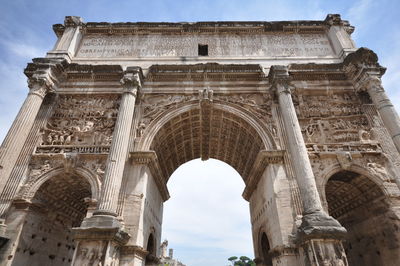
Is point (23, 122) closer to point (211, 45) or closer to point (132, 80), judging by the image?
point (132, 80)

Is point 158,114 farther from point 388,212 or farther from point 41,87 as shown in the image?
point 388,212

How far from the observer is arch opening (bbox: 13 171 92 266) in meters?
8.21

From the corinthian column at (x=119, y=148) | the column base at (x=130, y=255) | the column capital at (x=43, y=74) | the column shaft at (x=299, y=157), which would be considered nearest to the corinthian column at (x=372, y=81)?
the column shaft at (x=299, y=157)

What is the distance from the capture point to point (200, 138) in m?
13.1

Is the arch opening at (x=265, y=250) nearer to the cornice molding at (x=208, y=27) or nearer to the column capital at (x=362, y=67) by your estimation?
the column capital at (x=362, y=67)

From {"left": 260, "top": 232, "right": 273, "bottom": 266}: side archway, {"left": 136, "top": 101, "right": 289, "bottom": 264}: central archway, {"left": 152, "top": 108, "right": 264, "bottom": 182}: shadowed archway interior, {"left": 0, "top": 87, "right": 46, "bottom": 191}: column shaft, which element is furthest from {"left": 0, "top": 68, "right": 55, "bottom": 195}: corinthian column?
{"left": 260, "top": 232, "right": 273, "bottom": 266}: side archway

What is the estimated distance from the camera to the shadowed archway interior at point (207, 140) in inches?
429

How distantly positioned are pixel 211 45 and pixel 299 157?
7.92 meters

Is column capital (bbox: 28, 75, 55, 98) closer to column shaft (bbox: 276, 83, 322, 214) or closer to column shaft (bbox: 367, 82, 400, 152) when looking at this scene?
column shaft (bbox: 276, 83, 322, 214)

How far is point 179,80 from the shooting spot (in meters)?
11.4

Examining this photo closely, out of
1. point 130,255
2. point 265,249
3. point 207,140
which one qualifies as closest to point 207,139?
point 207,140

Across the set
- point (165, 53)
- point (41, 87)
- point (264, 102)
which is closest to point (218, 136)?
point (264, 102)

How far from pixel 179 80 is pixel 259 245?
8.38m

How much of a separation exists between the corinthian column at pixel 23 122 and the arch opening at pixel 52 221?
136 centimetres
